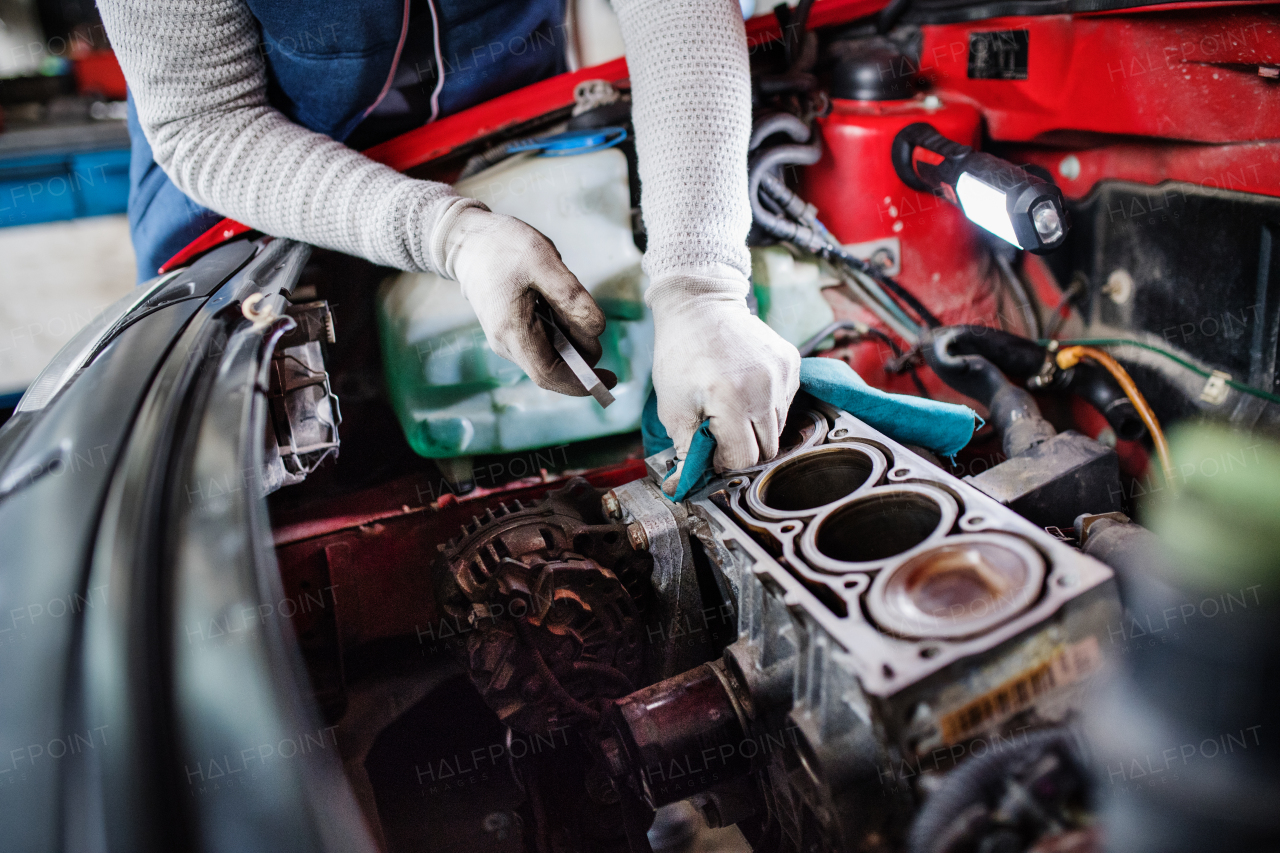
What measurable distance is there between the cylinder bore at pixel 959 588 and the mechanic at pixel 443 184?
0.37 metres

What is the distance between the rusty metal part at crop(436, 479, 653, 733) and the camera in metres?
1.16

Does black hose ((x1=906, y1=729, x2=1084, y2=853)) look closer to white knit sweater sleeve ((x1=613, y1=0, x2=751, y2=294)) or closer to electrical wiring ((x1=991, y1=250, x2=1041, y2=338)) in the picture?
white knit sweater sleeve ((x1=613, y1=0, x2=751, y2=294))

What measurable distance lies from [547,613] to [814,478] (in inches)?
17.1

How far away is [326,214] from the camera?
1404mm

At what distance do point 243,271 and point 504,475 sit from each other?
0.65 metres

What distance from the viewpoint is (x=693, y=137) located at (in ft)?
4.55

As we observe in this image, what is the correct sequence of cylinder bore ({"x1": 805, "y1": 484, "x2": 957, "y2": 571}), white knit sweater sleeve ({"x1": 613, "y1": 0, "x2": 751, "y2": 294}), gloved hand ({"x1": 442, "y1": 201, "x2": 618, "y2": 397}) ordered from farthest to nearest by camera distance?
white knit sweater sleeve ({"x1": 613, "y1": 0, "x2": 751, "y2": 294}), gloved hand ({"x1": 442, "y1": 201, "x2": 618, "y2": 397}), cylinder bore ({"x1": 805, "y1": 484, "x2": 957, "y2": 571})

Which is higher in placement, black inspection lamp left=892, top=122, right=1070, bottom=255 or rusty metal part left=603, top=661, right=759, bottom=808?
black inspection lamp left=892, top=122, right=1070, bottom=255

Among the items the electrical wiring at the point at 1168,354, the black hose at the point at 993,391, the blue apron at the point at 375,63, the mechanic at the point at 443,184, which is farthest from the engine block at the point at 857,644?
the blue apron at the point at 375,63

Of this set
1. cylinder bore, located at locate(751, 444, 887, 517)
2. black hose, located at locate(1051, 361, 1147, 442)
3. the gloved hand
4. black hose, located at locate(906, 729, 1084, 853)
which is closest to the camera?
black hose, located at locate(906, 729, 1084, 853)

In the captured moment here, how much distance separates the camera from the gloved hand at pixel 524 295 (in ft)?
4.11

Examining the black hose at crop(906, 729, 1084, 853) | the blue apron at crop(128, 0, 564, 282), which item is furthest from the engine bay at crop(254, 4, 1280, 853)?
the blue apron at crop(128, 0, 564, 282)

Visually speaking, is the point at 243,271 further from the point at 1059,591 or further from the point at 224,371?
the point at 1059,591

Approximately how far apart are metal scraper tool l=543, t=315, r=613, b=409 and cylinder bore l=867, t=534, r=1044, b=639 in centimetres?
49
